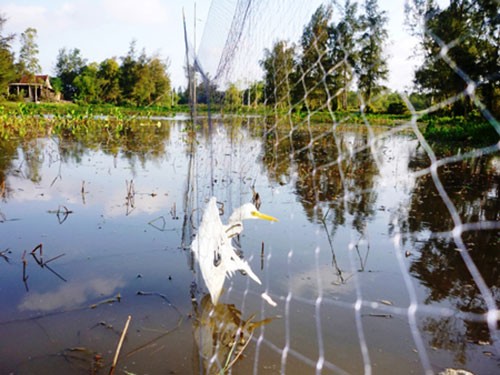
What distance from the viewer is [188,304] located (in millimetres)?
2439

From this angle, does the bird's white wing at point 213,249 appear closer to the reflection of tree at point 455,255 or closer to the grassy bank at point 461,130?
the reflection of tree at point 455,255

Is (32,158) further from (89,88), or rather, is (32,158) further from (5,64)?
(89,88)

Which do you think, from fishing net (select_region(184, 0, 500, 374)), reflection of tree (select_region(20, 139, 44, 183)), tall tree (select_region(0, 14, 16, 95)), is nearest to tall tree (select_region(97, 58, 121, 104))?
tall tree (select_region(0, 14, 16, 95))

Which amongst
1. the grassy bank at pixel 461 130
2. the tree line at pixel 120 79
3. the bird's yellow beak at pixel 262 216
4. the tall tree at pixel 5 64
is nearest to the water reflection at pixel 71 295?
the bird's yellow beak at pixel 262 216

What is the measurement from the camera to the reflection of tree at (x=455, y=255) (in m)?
2.22

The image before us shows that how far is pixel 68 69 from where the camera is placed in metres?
49.5

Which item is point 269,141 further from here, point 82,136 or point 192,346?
point 192,346

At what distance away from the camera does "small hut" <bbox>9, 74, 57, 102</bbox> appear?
37250 millimetres

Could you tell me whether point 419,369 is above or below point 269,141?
below

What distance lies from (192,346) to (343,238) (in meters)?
1.84

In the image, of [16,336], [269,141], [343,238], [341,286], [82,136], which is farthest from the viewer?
[82,136]

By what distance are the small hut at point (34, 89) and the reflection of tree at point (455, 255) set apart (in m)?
37.5

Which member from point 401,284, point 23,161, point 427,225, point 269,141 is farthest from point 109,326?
point 269,141

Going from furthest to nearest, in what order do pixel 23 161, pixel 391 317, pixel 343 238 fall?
pixel 23 161
pixel 343 238
pixel 391 317
